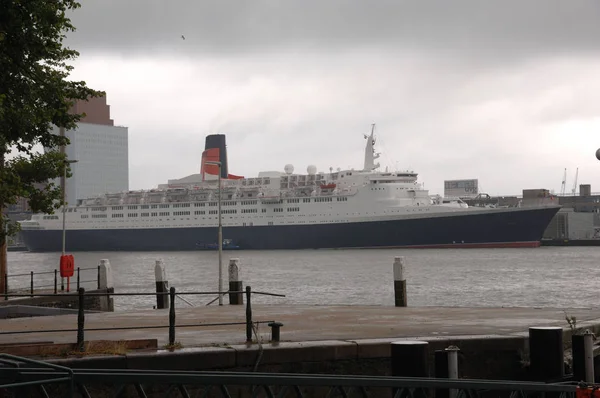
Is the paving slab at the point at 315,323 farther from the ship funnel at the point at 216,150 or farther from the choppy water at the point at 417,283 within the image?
the ship funnel at the point at 216,150

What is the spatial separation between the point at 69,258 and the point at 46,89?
27.3ft

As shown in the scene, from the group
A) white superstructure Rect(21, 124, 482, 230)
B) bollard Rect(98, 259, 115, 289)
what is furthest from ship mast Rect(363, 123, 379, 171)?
bollard Rect(98, 259, 115, 289)

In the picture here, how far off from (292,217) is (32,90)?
89.9m

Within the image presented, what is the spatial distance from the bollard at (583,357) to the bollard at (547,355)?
17 centimetres

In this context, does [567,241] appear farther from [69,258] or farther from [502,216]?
[69,258]

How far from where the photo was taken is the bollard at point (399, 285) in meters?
18.5

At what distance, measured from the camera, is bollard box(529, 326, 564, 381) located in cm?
1023

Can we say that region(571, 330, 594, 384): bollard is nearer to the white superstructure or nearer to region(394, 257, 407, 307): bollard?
region(394, 257, 407, 307): bollard

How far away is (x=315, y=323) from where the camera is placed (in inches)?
531

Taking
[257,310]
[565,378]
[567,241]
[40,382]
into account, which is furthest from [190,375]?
[567,241]

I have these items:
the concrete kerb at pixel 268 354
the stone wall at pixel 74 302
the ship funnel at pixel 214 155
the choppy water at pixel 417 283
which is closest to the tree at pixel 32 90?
the stone wall at pixel 74 302

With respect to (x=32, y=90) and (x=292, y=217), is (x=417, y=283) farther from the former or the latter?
(x=292, y=217)

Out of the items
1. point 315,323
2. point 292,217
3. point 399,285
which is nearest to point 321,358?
point 315,323

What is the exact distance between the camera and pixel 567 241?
428ft
